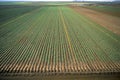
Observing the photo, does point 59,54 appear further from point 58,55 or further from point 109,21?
point 109,21

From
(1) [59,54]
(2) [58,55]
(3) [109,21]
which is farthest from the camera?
(3) [109,21]

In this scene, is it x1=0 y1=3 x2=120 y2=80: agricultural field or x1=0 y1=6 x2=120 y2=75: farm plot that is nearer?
x1=0 y1=3 x2=120 y2=80: agricultural field

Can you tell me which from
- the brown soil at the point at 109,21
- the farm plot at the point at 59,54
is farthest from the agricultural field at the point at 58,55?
the brown soil at the point at 109,21

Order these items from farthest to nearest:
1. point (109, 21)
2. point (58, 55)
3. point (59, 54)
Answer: point (109, 21)
point (59, 54)
point (58, 55)

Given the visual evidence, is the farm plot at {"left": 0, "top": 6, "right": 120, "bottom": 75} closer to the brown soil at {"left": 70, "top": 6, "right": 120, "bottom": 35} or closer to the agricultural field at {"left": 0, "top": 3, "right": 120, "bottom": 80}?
the agricultural field at {"left": 0, "top": 3, "right": 120, "bottom": 80}

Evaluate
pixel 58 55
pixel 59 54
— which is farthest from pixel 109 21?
pixel 58 55

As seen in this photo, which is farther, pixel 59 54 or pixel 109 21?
pixel 109 21

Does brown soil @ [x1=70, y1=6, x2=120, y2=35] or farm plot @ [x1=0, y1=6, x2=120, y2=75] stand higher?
farm plot @ [x1=0, y1=6, x2=120, y2=75]

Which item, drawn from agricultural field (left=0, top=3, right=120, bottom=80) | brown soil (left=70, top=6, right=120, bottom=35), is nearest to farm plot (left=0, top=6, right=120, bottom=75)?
agricultural field (left=0, top=3, right=120, bottom=80)

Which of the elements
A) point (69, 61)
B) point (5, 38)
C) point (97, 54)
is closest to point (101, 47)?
point (97, 54)

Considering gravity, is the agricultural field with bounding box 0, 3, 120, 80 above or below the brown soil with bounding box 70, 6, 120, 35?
above

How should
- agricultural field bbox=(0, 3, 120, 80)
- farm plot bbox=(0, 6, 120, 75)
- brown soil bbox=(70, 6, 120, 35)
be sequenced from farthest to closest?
brown soil bbox=(70, 6, 120, 35) < farm plot bbox=(0, 6, 120, 75) < agricultural field bbox=(0, 3, 120, 80)

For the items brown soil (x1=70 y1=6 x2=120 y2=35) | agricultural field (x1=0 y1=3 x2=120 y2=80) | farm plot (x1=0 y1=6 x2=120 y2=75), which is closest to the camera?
agricultural field (x1=0 y1=3 x2=120 y2=80)
